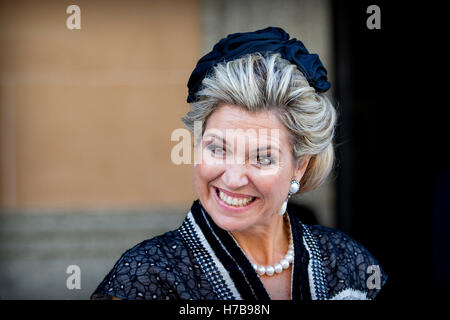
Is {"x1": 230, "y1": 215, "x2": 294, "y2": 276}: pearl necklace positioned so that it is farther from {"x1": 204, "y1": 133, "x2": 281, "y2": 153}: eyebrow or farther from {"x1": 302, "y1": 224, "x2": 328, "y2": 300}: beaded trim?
{"x1": 204, "y1": 133, "x2": 281, "y2": 153}: eyebrow

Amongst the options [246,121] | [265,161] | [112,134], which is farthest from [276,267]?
[112,134]

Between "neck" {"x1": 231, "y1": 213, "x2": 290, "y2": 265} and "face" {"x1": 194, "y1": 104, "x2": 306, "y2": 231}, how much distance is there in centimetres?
14

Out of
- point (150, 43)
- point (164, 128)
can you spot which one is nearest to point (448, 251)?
point (164, 128)

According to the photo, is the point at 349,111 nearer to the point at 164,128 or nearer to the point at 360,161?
the point at 360,161

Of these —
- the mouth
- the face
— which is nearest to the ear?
the face

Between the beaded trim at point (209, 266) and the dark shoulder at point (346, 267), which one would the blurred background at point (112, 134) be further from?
the beaded trim at point (209, 266)

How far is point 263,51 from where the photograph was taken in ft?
4.66

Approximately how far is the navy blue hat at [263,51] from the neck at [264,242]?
45cm

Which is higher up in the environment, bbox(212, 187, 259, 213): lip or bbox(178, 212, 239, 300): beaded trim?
bbox(212, 187, 259, 213): lip

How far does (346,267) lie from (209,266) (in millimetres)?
491

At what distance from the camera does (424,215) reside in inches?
121

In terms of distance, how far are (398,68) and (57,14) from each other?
2.17 metres

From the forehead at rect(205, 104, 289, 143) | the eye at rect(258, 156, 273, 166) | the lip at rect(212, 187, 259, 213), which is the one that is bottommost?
the lip at rect(212, 187, 259, 213)

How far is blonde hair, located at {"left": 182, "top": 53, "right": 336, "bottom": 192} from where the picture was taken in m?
1.39
